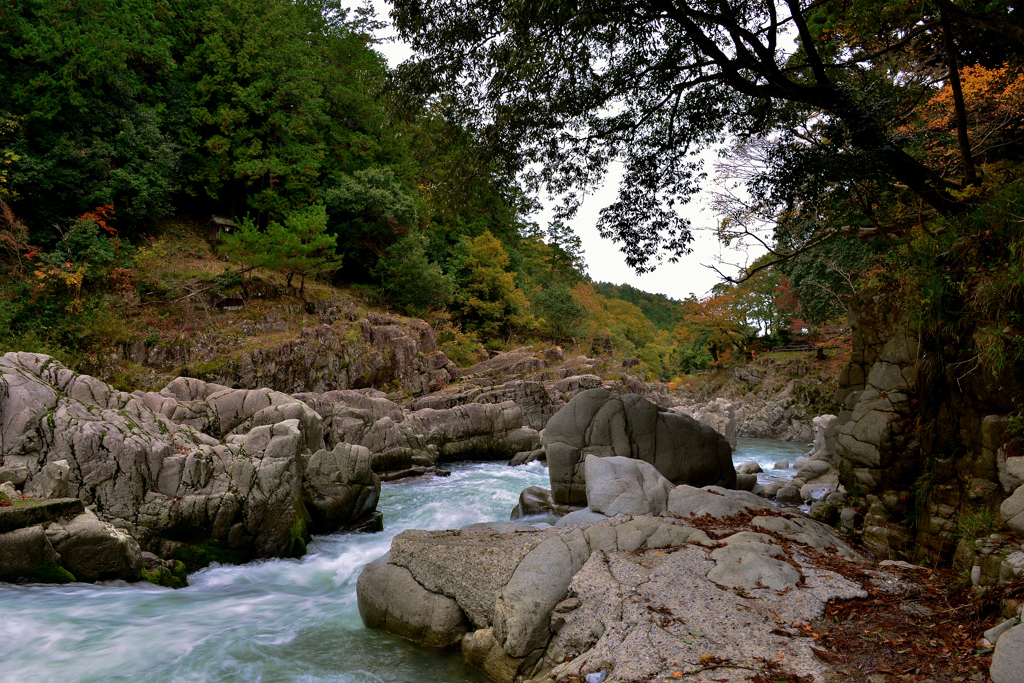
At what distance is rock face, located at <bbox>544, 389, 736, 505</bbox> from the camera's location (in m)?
10.6

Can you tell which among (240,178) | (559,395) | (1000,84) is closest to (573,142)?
(1000,84)

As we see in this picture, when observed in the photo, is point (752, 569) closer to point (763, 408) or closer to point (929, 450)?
point (929, 450)

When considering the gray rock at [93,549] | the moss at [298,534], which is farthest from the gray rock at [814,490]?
the gray rock at [93,549]

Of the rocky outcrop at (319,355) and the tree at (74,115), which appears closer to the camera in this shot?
the tree at (74,115)

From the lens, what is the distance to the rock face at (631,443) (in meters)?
10.6

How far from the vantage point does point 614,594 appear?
16.0 ft

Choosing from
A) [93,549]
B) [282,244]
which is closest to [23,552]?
[93,549]

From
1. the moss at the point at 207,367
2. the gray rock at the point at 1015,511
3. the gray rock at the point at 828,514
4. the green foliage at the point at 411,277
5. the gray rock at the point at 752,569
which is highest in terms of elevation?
the green foliage at the point at 411,277

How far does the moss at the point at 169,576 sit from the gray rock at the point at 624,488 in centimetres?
582

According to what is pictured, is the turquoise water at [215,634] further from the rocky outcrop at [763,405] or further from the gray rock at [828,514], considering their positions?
the rocky outcrop at [763,405]

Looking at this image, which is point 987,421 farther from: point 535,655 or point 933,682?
point 535,655

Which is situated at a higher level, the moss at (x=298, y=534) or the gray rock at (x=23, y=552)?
the gray rock at (x=23, y=552)

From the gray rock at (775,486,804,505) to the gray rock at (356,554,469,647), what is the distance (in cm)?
771

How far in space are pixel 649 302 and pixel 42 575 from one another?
8981 cm
